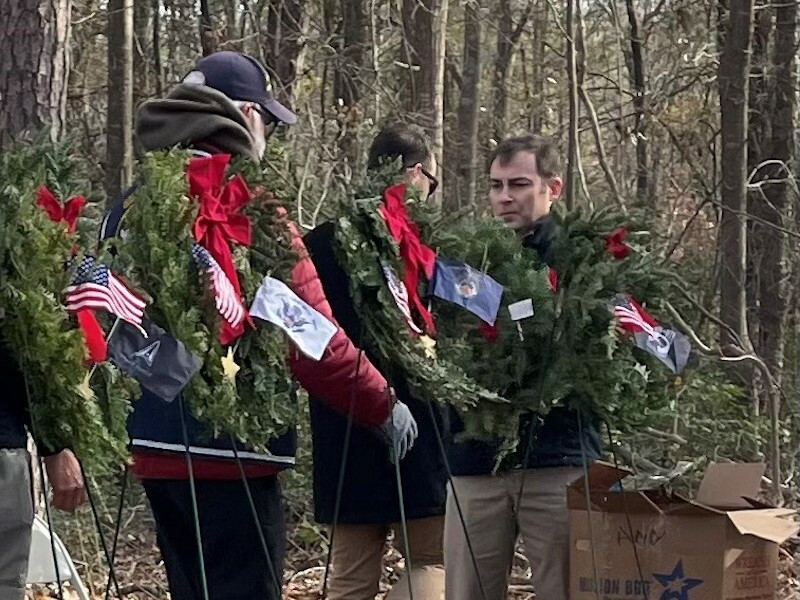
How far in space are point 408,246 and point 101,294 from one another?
86 centimetres

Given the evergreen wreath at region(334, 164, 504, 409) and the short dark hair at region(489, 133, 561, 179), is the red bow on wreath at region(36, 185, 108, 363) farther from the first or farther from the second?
the short dark hair at region(489, 133, 561, 179)

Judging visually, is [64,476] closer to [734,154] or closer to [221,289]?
[221,289]

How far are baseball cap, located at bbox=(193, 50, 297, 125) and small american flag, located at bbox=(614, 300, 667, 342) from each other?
1.06 metres

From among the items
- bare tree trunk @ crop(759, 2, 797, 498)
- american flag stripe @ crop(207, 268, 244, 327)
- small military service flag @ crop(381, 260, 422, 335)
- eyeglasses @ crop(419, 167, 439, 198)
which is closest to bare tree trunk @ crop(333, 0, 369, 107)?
bare tree trunk @ crop(759, 2, 797, 498)

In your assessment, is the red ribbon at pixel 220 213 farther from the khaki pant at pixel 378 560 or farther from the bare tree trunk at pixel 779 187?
the bare tree trunk at pixel 779 187

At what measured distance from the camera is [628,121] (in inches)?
526

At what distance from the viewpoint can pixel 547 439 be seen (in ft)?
14.2

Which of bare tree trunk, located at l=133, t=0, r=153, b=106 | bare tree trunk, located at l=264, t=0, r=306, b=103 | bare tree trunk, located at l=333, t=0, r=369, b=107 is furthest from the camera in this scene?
bare tree trunk, located at l=133, t=0, r=153, b=106

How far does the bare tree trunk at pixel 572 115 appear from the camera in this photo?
8.84 metres

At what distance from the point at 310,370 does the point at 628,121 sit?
10075 millimetres

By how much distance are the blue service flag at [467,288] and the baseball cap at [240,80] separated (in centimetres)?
58

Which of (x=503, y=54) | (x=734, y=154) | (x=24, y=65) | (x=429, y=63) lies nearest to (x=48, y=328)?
(x=24, y=65)

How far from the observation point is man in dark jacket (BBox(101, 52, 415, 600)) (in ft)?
12.2

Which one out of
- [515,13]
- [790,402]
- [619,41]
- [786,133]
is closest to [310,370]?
[790,402]
